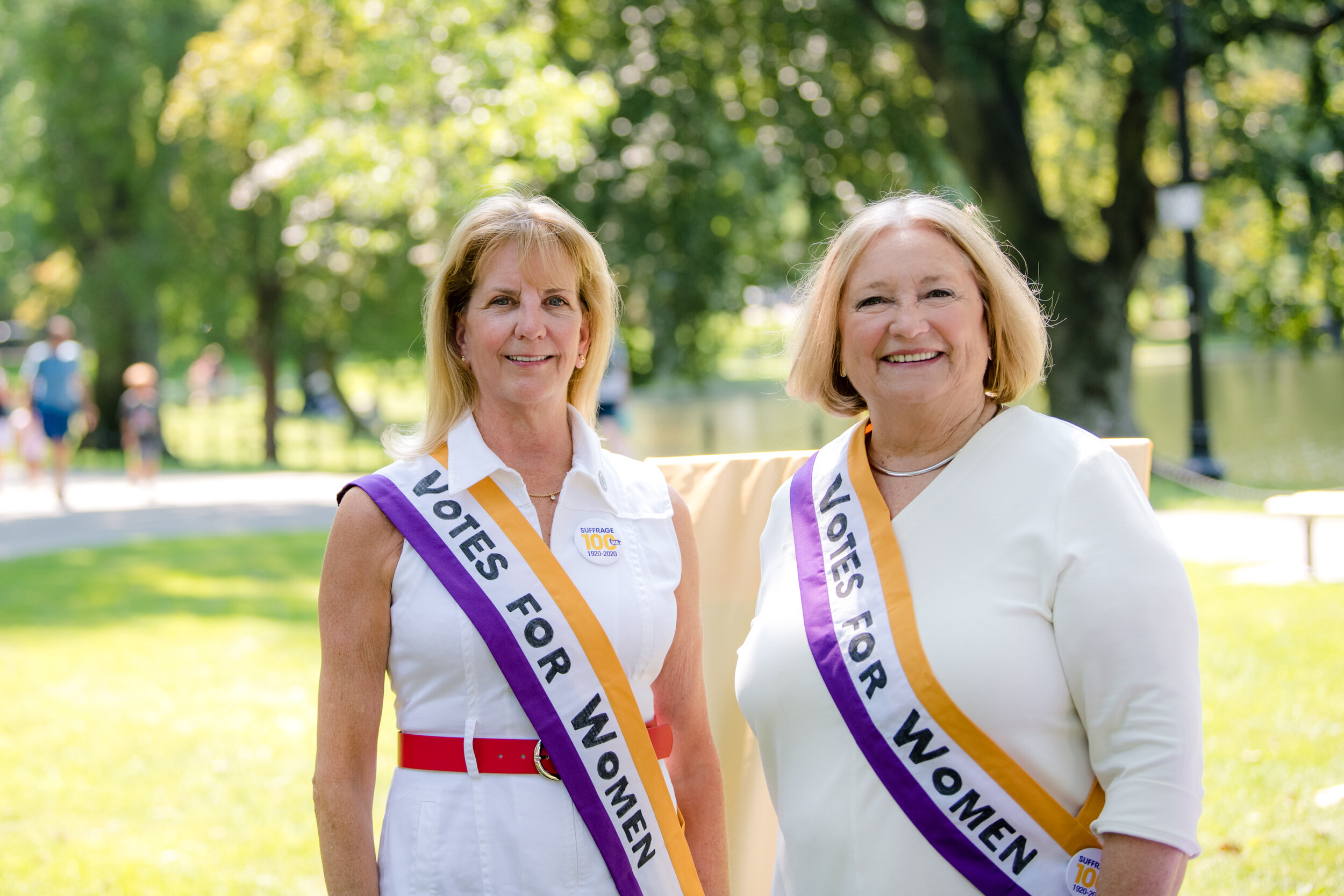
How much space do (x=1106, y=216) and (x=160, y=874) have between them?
45.3ft

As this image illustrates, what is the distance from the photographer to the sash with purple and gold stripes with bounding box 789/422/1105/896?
1.92 meters

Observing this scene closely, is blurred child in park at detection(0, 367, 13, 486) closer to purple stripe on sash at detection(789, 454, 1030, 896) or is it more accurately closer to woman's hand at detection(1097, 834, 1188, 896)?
purple stripe on sash at detection(789, 454, 1030, 896)

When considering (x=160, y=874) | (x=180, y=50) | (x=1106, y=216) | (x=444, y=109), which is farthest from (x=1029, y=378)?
(x=180, y=50)

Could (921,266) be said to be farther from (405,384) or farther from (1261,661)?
(405,384)

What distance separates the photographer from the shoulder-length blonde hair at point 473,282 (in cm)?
227

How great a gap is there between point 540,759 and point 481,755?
103mm

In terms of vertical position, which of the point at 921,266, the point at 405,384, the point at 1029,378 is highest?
the point at 921,266

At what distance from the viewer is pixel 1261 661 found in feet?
19.9

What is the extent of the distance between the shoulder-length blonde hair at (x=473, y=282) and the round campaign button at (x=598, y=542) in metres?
0.32

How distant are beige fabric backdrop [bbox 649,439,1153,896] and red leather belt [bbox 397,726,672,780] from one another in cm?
87

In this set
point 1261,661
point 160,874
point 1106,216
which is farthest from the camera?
point 1106,216

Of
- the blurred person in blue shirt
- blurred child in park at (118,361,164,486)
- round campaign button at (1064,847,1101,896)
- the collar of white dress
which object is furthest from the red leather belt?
blurred child in park at (118,361,164,486)

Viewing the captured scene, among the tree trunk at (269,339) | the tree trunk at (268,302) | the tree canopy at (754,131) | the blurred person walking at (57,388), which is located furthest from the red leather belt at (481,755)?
the tree trunk at (269,339)

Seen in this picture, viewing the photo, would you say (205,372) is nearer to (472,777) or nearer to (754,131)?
(754,131)
